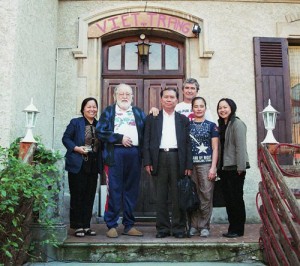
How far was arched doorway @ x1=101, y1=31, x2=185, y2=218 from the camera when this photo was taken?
701 centimetres

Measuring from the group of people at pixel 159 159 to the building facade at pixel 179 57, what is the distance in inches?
63.9

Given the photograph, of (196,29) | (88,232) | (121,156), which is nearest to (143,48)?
(196,29)

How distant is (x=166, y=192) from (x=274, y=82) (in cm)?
327

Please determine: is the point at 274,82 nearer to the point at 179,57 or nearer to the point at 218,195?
the point at 179,57

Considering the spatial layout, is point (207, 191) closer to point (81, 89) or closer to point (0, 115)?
point (0, 115)

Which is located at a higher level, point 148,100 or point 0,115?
point 148,100

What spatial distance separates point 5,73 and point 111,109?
54.1 inches

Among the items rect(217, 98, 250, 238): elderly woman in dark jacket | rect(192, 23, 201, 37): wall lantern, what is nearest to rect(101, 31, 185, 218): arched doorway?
rect(192, 23, 201, 37): wall lantern

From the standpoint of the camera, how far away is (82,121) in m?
5.02

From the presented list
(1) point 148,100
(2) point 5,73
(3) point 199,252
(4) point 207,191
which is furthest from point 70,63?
(3) point 199,252

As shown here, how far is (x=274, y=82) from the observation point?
6781mm

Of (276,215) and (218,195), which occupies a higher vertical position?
(218,195)

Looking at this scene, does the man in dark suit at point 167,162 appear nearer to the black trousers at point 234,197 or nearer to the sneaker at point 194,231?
the sneaker at point 194,231

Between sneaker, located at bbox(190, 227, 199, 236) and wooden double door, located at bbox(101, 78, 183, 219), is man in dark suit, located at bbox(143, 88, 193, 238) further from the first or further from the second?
wooden double door, located at bbox(101, 78, 183, 219)
